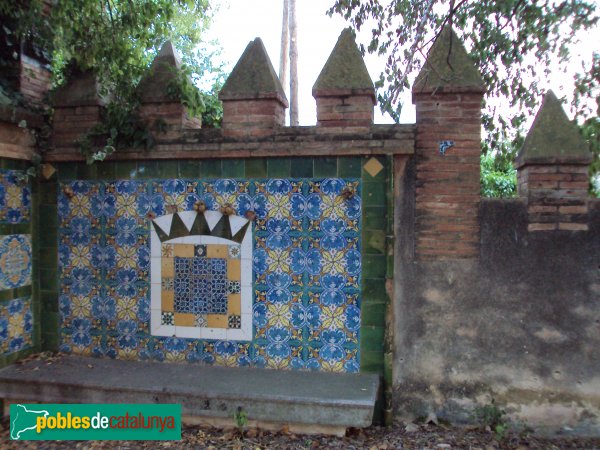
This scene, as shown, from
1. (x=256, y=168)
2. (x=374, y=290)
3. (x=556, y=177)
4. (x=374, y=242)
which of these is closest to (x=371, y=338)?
(x=374, y=290)

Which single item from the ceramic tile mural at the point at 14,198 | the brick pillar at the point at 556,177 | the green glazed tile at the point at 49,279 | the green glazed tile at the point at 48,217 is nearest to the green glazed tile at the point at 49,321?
the green glazed tile at the point at 49,279

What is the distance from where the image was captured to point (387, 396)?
4.12m

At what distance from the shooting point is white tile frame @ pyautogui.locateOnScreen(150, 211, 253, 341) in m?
4.40

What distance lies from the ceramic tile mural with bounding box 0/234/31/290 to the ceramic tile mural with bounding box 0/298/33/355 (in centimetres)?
18

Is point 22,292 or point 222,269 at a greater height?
point 222,269

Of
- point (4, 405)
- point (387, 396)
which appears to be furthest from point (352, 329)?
point (4, 405)

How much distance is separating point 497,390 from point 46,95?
5011mm

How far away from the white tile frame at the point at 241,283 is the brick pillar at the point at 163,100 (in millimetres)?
827

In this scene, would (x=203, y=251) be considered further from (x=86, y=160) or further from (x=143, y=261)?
(x=86, y=160)

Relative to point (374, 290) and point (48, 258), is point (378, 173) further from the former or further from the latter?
point (48, 258)

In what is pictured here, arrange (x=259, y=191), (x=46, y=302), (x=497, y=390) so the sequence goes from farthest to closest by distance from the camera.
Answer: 1. (x=46, y=302)
2. (x=259, y=191)
3. (x=497, y=390)

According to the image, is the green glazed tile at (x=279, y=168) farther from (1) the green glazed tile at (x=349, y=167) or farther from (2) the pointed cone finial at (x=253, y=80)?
(2) the pointed cone finial at (x=253, y=80)

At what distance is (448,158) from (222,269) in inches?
85.7

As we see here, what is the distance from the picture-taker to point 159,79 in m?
4.60
